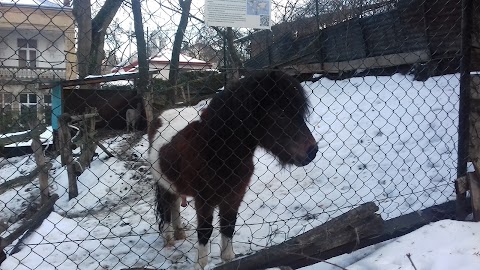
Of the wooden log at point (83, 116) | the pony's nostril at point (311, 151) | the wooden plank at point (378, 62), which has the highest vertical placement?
the wooden plank at point (378, 62)

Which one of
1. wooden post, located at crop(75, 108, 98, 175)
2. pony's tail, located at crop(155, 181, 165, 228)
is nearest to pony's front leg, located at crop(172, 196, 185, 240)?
pony's tail, located at crop(155, 181, 165, 228)

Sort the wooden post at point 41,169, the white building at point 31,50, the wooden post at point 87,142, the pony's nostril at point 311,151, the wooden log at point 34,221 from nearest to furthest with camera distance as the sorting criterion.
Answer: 1. the white building at point 31,50
2. the pony's nostril at point 311,151
3. the wooden log at point 34,221
4. the wooden post at point 41,169
5. the wooden post at point 87,142

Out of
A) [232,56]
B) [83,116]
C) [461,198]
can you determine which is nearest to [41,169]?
[83,116]

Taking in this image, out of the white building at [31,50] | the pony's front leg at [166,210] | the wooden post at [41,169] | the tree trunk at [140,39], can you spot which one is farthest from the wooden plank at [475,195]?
the wooden post at [41,169]

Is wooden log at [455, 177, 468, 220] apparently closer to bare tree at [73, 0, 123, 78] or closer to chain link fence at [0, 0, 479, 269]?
chain link fence at [0, 0, 479, 269]

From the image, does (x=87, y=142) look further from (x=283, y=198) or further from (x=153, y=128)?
(x=283, y=198)

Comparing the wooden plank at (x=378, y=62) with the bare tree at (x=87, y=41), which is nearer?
the bare tree at (x=87, y=41)

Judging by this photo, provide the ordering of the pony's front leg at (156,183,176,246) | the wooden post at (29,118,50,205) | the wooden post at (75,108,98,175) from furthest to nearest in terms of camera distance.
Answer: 1. the wooden post at (75,108,98,175)
2. the wooden post at (29,118,50,205)
3. the pony's front leg at (156,183,176,246)

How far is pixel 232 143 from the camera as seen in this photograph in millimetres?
3227

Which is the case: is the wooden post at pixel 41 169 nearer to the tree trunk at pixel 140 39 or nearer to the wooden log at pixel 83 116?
the wooden log at pixel 83 116

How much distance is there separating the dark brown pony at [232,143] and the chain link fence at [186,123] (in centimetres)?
8

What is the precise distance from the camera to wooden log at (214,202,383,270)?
2.80 meters

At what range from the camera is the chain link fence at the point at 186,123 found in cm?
286

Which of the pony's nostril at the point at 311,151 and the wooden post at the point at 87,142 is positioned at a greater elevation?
the pony's nostril at the point at 311,151
